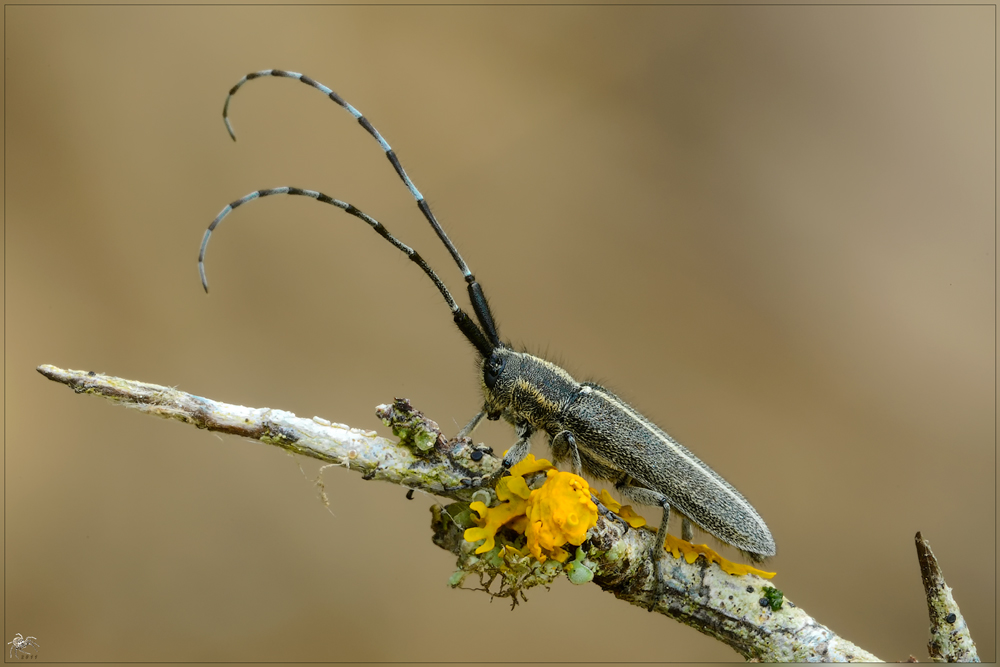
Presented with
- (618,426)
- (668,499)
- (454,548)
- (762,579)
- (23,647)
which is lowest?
(23,647)

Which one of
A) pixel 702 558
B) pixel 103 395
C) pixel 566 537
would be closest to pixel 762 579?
pixel 702 558

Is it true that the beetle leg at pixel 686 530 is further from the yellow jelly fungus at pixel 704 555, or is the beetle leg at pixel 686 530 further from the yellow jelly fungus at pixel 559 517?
the yellow jelly fungus at pixel 559 517

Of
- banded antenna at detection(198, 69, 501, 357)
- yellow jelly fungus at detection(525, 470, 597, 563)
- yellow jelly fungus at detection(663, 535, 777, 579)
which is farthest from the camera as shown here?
banded antenna at detection(198, 69, 501, 357)

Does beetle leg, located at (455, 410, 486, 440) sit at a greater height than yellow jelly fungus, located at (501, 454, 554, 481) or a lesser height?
greater

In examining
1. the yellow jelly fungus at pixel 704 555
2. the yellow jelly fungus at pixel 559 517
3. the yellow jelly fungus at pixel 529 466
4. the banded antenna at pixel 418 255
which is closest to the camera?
the yellow jelly fungus at pixel 559 517

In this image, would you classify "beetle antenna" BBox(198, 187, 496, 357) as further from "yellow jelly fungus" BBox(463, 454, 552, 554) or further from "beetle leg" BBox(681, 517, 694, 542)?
"beetle leg" BBox(681, 517, 694, 542)

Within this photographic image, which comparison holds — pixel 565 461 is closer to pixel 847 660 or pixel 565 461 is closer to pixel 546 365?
pixel 546 365

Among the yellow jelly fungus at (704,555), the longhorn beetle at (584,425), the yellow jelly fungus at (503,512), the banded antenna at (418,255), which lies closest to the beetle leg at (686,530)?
the longhorn beetle at (584,425)

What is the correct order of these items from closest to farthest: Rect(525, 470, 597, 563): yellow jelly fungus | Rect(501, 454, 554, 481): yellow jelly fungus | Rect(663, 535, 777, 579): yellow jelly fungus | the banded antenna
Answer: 1. Rect(525, 470, 597, 563): yellow jelly fungus
2. Rect(501, 454, 554, 481): yellow jelly fungus
3. Rect(663, 535, 777, 579): yellow jelly fungus
4. the banded antenna

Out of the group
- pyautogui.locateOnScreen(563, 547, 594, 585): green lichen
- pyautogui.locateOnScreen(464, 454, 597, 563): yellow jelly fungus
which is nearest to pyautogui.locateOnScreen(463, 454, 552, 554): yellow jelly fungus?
pyautogui.locateOnScreen(464, 454, 597, 563): yellow jelly fungus
